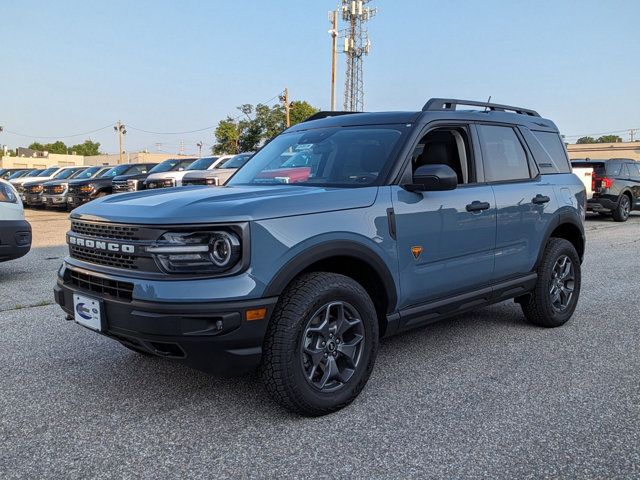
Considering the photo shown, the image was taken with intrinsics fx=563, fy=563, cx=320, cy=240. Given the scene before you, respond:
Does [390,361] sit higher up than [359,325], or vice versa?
[359,325]

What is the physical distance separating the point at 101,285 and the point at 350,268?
144cm

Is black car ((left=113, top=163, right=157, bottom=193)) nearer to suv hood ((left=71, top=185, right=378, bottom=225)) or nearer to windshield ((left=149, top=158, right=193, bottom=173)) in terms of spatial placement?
windshield ((left=149, top=158, right=193, bottom=173))

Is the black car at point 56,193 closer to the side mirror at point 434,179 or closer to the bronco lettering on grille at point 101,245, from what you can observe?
the bronco lettering on grille at point 101,245

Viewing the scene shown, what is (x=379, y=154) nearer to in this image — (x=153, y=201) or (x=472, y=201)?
(x=472, y=201)

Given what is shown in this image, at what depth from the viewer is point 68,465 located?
8.68ft

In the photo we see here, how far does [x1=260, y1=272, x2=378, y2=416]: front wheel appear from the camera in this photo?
2.93m

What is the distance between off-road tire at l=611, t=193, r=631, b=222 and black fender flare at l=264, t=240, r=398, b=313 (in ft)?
48.8

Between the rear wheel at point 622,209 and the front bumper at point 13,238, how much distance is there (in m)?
15.1

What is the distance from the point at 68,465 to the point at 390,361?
224 cm

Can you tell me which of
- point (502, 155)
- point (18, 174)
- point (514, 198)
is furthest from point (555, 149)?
point (18, 174)

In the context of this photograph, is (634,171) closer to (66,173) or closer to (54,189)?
(54,189)

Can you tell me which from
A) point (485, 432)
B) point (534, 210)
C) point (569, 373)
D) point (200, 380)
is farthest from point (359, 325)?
point (534, 210)

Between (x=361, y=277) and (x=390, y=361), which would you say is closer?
(x=361, y=277)

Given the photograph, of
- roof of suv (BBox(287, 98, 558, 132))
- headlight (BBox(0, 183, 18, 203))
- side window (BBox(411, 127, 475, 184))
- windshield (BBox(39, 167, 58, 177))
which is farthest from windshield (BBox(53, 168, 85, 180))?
side window (BBox(411, 127, 475, 184))
